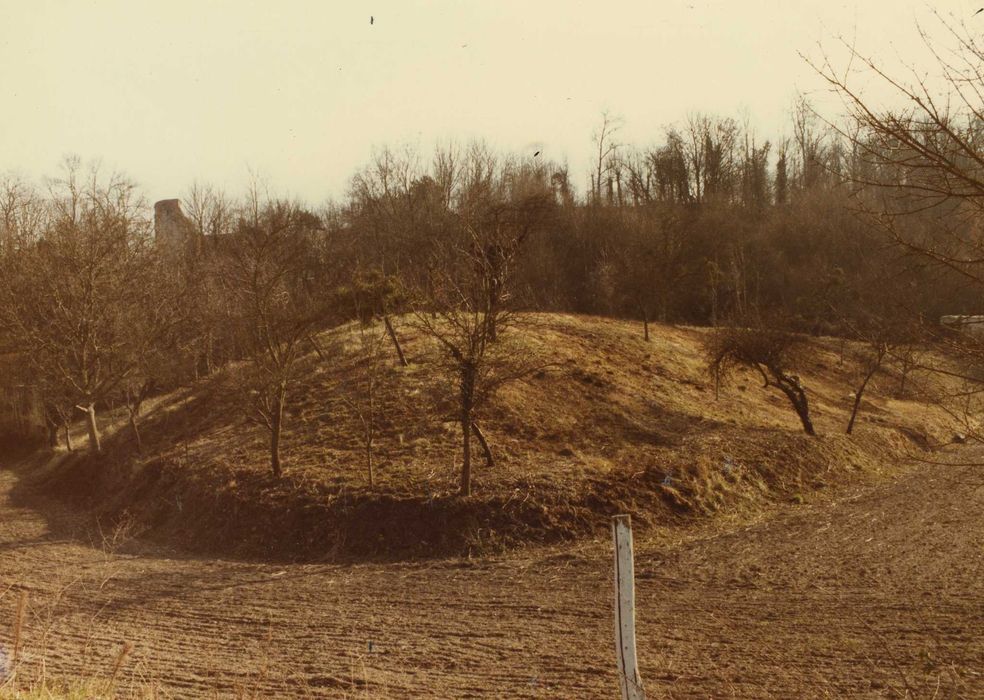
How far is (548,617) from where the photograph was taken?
1005 centimetres

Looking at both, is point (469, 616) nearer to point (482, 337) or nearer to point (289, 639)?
point (289, 639)

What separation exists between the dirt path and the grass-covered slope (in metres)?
1.15

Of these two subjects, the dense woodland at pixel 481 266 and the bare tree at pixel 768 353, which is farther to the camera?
the bare tree at pixel 768 353

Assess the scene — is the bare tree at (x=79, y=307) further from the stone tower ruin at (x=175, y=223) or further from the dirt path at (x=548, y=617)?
the stone tower ruin at (x=175, y=223)

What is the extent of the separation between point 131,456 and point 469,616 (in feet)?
49.4

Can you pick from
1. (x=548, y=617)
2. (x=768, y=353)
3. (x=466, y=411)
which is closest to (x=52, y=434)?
(x=466, y=411)

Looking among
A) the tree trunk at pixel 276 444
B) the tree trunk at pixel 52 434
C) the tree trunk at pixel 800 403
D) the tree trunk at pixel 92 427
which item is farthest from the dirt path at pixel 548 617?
the tree trunk at pixel 52 434

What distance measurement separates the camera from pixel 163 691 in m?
7.12

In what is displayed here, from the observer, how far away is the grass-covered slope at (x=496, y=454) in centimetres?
1470

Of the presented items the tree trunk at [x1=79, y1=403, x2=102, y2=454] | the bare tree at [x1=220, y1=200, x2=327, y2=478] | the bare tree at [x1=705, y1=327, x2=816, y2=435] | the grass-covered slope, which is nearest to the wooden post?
the grass-covered slope

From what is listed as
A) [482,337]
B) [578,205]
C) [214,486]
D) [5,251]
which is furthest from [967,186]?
[578,205]

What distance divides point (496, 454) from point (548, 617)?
7.05 metres

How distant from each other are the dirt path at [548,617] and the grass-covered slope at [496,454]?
1147mm

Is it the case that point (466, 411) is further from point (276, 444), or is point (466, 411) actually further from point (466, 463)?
point (276, 444)
